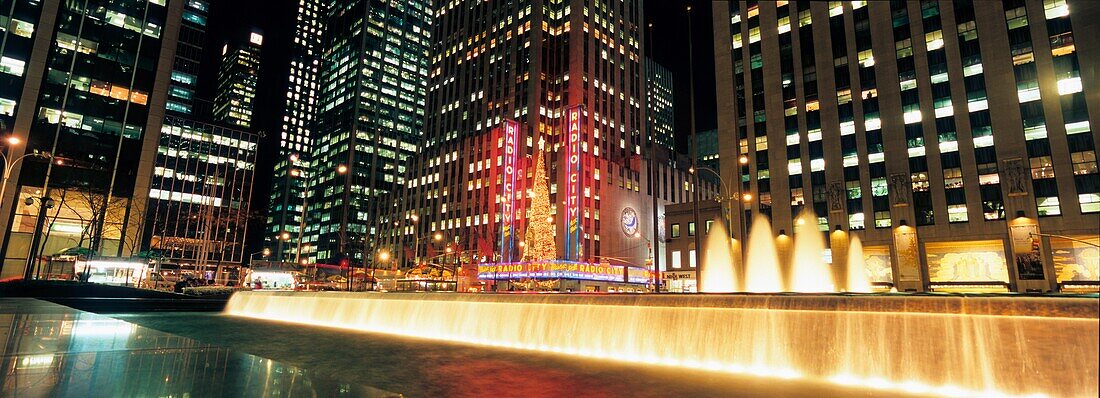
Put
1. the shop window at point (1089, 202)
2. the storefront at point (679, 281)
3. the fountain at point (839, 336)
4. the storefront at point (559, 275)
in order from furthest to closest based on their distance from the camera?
the storefront at point (559, 275), the storefront at point (679, 281), the shop window at point (1089, 202), the fountain at point (839, 336)

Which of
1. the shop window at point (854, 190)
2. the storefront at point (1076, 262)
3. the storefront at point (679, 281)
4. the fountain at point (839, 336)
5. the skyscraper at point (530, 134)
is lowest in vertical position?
the fountain at point (839, 336)

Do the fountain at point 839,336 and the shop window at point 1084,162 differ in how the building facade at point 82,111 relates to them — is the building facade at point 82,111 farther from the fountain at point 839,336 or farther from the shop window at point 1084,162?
the shop window at point 1084,162

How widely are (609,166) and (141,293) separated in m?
86.1

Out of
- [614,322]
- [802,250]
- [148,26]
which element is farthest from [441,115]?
[614,322]

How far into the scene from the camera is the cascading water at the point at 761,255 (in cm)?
6272

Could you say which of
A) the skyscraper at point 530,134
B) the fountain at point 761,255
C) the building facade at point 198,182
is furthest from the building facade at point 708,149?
the building facade at point 198,182

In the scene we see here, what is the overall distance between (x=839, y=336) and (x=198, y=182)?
14728 centimetres

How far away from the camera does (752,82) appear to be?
2805 inches

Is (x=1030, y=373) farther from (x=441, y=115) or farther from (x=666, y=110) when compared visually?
(x=666, y=110)

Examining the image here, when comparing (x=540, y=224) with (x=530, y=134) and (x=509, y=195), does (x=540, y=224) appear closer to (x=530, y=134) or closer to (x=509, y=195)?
(x=509, y=195)

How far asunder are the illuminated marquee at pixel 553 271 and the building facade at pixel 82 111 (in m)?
49.5

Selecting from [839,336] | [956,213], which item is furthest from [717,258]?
[839,336]

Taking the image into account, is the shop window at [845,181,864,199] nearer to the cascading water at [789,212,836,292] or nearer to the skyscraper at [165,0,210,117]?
the cascading water at [789,212,836,292]

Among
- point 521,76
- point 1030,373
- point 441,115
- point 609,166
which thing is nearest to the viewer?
point 1030,373
